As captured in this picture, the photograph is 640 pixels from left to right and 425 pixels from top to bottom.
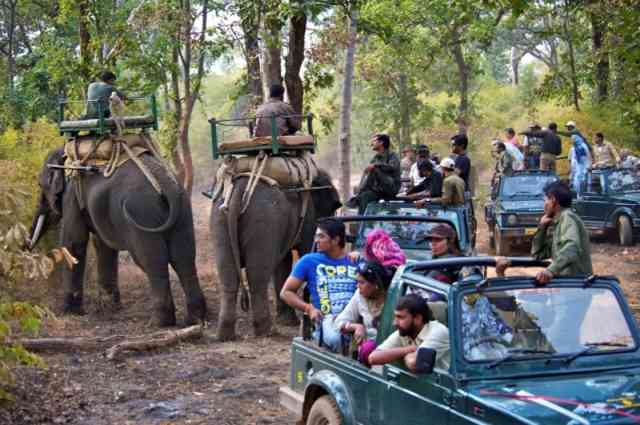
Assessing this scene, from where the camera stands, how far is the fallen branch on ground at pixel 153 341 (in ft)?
38.9

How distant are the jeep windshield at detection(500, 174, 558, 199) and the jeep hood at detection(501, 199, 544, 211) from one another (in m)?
0.16

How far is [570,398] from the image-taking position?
19.4 feet

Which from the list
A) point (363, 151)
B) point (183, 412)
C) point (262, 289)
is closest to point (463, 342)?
point (183, 412)

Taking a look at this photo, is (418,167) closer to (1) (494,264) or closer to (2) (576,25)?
(1) (494,264)

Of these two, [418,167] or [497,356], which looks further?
[418,167]

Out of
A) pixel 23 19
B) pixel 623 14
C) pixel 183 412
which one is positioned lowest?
pixel 183 412

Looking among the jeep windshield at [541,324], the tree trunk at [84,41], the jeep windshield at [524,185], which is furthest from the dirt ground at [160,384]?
the jeep windshield at [524,185]

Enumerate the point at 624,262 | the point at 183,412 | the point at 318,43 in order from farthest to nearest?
the point at 318,43, the point at 624,262, the point at 183,412

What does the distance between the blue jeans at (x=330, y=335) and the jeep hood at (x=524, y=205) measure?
42.9 feet

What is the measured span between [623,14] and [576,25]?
19.2 metres

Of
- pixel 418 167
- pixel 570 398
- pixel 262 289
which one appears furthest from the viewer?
pixel 418 167

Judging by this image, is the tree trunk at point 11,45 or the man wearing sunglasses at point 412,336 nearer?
the man wearing sunglasses at point 412,336

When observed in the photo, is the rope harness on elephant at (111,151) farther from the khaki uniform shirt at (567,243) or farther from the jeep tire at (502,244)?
the jeep tire at (502,244)

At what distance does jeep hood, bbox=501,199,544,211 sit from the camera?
2053 cm
